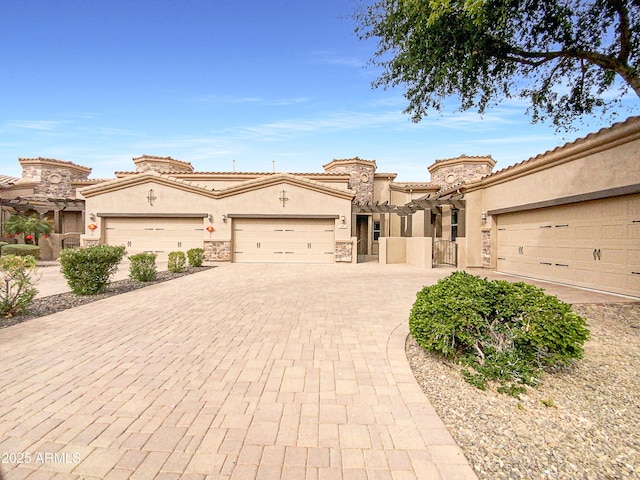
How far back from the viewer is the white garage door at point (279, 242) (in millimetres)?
18797

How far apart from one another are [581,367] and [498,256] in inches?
455

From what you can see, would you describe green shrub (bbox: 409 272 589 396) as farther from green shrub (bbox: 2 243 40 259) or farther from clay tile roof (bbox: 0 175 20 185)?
clay tile roof (bbox: 0 175 20 185)

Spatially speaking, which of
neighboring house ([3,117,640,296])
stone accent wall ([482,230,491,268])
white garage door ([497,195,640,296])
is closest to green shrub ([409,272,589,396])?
white garage door ([497,195,640,296])

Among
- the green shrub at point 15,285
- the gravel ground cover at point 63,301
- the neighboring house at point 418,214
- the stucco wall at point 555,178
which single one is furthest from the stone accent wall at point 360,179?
the green shrub at point 15,285

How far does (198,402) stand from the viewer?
3.31 m

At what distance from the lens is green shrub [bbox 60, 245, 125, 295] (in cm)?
837

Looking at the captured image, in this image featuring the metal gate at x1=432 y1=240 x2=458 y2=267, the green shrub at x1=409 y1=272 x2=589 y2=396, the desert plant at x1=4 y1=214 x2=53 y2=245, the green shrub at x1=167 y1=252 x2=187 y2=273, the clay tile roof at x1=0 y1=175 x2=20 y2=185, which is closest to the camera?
the green shrub at x1=409 y1=272 x2=589 y2=396

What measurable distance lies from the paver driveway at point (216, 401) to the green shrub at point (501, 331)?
2.34ft

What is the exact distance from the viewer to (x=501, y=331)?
412cm

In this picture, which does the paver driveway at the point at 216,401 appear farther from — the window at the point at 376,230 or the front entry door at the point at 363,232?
the window at the point at 376,230

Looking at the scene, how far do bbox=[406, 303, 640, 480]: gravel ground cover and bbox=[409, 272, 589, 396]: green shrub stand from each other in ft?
0.71

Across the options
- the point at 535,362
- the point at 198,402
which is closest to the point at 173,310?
the point at 198,402

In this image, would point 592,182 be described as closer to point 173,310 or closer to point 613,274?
point 613,274

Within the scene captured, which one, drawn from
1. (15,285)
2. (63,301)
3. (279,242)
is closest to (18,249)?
(63,301)
